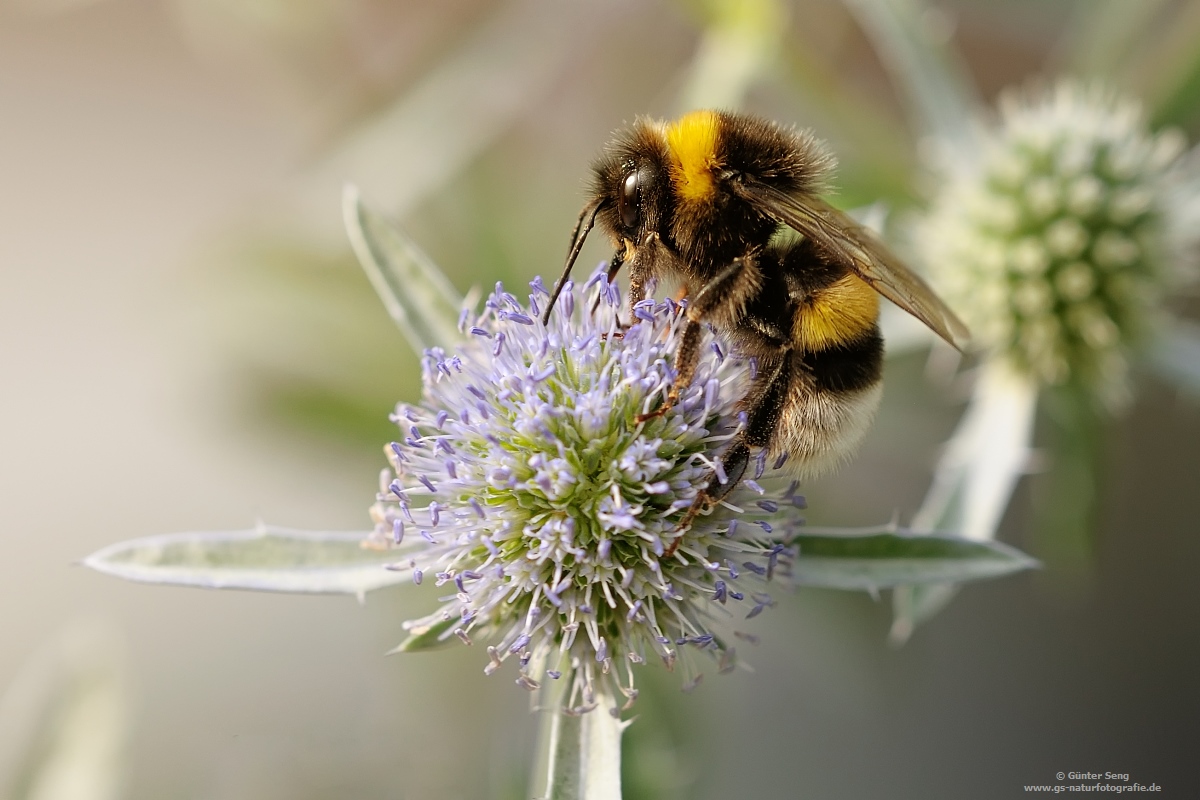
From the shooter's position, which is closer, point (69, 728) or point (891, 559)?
point (891, 559)

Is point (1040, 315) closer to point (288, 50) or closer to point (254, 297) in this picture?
point (254, 297)

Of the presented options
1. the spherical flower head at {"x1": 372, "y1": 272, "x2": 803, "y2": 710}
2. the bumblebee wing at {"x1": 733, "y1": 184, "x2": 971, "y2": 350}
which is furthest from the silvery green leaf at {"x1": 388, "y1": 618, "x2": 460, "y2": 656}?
the bumblebee wing at {"x1": 733, "y1": 184, "x2": 971, "y2": 350}

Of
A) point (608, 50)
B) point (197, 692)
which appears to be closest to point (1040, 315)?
point (608, 50)

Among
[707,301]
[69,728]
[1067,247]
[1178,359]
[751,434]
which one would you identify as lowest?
[69,728]

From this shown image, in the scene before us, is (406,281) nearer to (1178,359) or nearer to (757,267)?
(757,267)

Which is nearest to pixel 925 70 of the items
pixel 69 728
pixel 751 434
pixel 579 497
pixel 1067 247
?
pixel 1067 247
